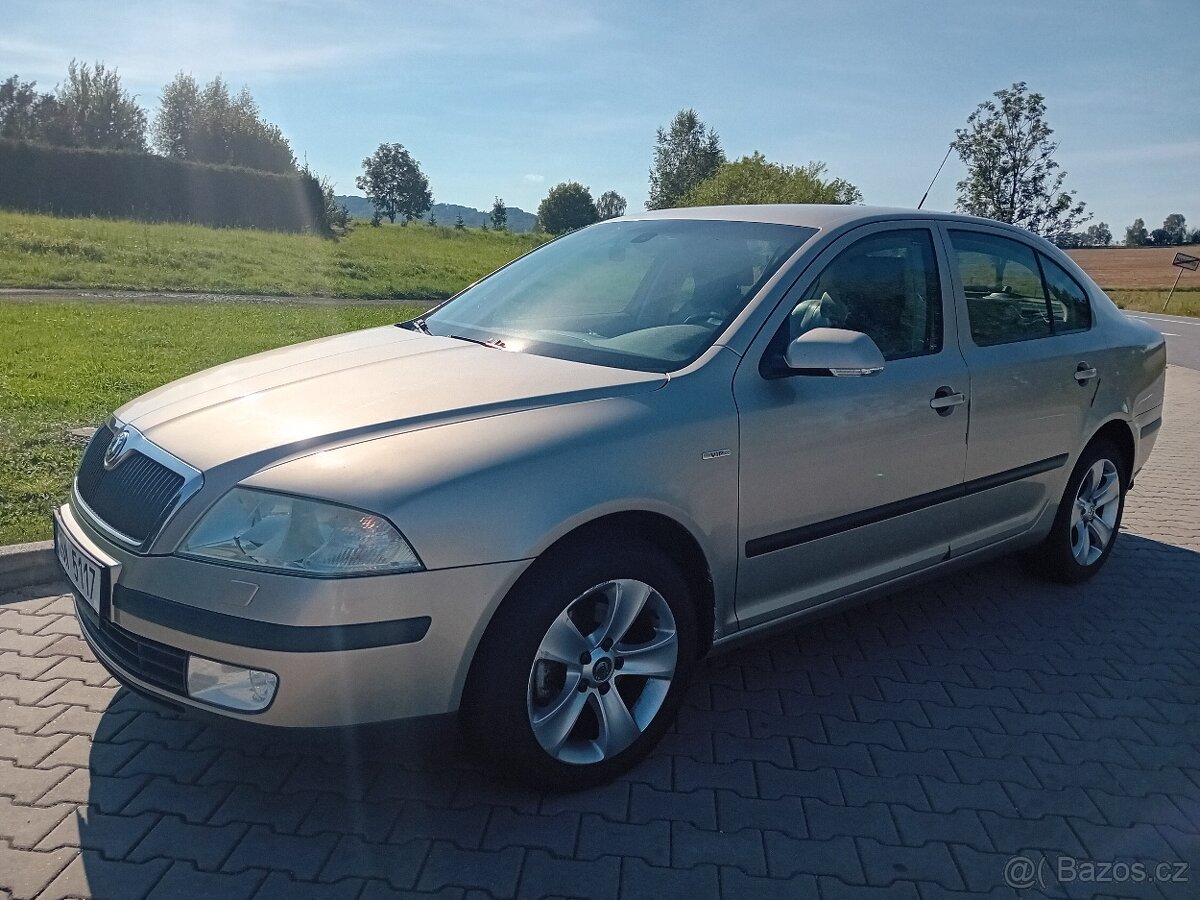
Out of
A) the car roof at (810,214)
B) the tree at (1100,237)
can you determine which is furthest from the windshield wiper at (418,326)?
the tree at (1100,237)

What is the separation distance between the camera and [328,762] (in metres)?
3.08

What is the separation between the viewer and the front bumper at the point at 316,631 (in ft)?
7.93

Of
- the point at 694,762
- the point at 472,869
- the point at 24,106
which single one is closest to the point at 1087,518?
the point at 694,762

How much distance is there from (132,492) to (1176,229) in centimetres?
10300

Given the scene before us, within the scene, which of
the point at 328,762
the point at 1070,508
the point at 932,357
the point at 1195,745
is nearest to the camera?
the point at 328,762

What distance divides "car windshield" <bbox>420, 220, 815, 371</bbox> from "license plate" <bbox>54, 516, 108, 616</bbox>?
58.3 inches

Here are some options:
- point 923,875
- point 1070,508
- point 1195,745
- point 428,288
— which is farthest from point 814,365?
point 428,288

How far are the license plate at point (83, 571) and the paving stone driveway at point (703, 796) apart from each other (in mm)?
522

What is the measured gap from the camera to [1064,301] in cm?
475

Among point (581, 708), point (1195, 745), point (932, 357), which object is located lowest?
point (1195, 745)

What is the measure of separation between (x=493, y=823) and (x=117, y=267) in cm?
1883

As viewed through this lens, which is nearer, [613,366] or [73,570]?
[73,570]

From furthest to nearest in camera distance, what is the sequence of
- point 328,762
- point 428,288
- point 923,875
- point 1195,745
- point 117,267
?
1. point 428,288
2. point 117,267
3. point 1195,745
4. point 328,762
5. point 923,875

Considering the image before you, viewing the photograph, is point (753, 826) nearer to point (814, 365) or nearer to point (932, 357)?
point (814, 365)
